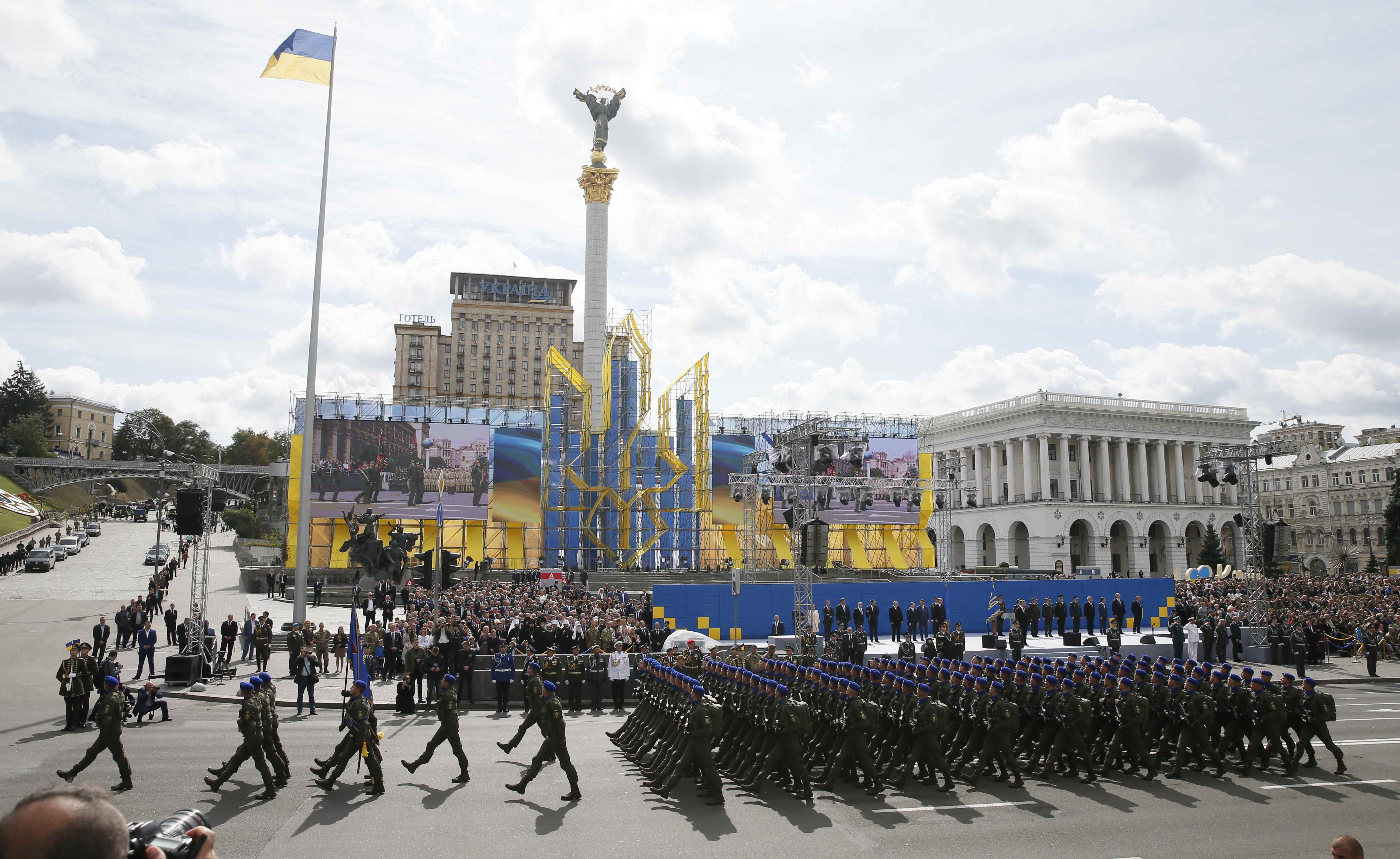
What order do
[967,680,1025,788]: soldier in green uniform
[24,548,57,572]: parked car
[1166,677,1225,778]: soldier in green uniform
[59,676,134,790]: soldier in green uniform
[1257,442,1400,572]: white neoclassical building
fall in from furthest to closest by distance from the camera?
[1257,442,1400,572]: white neoclassical building < [24,548,57,572]: parked car < [1166,677,1225,778]: soldier in green uniform < [967,680,1025,788]: soldier in green uniform < [59,676,134,790]: soldier in green uniform

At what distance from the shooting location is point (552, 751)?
480 inches

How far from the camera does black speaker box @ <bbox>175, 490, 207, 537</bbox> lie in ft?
76.0

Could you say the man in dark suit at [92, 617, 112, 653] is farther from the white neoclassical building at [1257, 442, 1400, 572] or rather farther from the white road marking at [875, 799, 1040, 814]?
the white neoclassical building at [1257, 442, 1400, 572]

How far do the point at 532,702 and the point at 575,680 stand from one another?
8245mm

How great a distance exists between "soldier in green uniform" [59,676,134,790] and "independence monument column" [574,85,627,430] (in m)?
47.1

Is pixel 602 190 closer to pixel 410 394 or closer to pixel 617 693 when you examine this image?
pixel 617 693

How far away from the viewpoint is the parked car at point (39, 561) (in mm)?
49562

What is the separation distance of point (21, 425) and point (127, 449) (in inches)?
848

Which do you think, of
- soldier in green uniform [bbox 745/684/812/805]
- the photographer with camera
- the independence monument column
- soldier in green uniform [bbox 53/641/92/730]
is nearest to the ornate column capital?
the independence monument column

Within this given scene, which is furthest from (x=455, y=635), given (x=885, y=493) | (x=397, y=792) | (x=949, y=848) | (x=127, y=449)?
(x=127, y=449)

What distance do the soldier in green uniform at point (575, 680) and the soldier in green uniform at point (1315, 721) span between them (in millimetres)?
13824

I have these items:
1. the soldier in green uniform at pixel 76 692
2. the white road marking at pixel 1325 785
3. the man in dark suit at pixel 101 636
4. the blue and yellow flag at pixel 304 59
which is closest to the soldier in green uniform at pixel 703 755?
the white road marking at pixel 1325 785

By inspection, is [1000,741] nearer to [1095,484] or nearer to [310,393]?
[310,393]

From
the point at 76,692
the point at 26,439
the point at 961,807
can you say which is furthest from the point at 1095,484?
the point at 26,439
